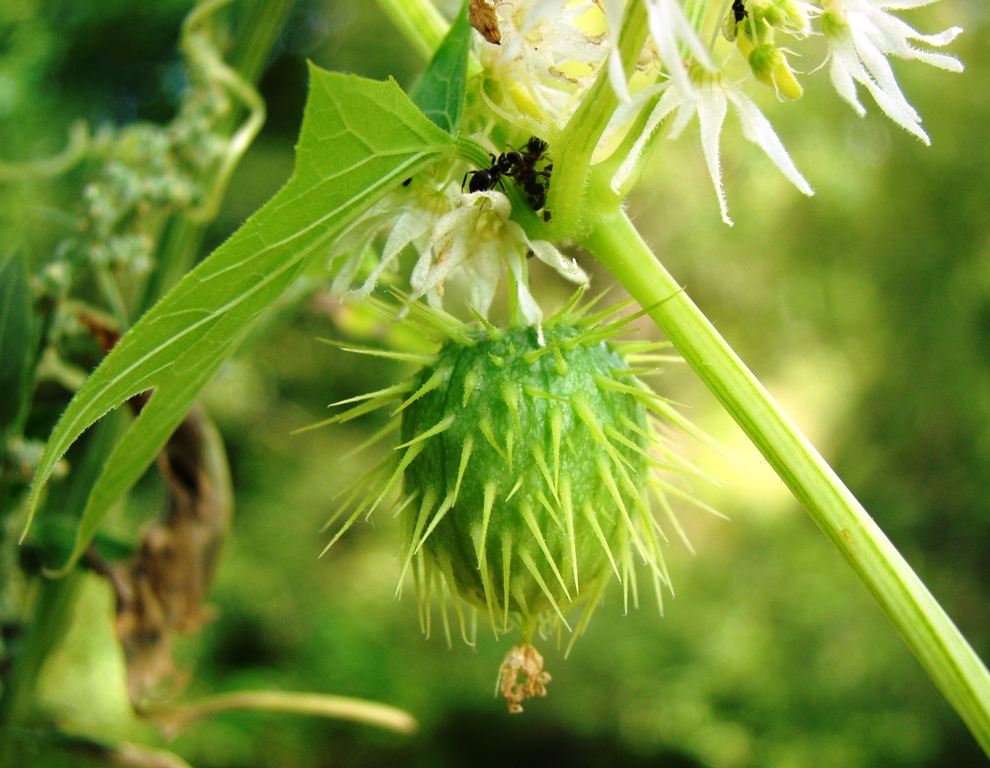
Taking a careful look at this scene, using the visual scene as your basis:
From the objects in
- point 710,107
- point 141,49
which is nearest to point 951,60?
point 710,107

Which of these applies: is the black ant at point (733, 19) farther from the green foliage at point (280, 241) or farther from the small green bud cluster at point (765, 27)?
the green foliage at point (280, 241)

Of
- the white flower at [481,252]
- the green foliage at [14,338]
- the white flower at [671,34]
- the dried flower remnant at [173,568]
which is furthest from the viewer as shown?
the dried flower remnant at [173,568]

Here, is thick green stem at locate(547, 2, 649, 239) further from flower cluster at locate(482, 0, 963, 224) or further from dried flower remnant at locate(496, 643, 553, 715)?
dried flower remnant at locate(496, 643, 553, 715)

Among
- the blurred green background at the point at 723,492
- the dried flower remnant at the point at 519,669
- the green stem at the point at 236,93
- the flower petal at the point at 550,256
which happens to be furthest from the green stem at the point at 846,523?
the blurred green background at the point at 723,492

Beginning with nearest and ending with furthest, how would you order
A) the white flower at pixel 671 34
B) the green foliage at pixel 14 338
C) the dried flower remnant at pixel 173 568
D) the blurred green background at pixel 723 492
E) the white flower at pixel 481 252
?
1. the white flower at pixel 671 34
2. the white flower at pixel 481 252
3. the green foliage at pixel 14 338
4. the dried flower remnant at pixel 173 568
5. the blurred green background at pixel 723 492

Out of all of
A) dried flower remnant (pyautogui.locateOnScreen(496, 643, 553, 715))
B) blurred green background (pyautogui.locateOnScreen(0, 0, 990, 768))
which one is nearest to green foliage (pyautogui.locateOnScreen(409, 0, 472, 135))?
dried flower remnant (pyautogui.locateOnScreen(496, 643, 553, 715))

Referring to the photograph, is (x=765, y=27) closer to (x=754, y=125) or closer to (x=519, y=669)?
(x=754, y=125)

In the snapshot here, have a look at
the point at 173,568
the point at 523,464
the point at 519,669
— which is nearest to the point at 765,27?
the point at 523,464
